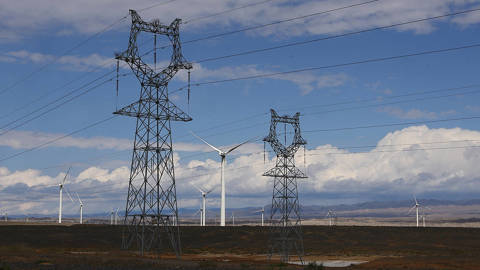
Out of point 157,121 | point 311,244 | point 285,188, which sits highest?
point 157,121

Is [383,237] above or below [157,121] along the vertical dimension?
below

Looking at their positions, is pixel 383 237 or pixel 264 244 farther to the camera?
pixel 383 237

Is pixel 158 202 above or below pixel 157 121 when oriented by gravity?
below

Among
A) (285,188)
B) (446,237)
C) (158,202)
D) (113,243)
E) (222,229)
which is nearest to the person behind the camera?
(158,202)

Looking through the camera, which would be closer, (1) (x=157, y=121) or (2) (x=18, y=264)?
(2) (x=18, y=264)

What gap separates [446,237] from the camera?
139 meters

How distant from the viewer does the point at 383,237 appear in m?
140

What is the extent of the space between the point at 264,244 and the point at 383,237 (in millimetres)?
30136

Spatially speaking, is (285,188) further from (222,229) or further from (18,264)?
(222,229)

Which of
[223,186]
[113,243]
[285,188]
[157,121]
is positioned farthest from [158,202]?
[223,186]

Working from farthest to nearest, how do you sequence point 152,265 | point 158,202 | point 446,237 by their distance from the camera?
1. point 446,237
2. point 158,202
3. point 152,265

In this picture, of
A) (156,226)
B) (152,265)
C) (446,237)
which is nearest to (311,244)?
(446,237)

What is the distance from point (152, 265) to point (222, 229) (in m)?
91.1

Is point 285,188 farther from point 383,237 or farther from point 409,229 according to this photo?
point 409,229
